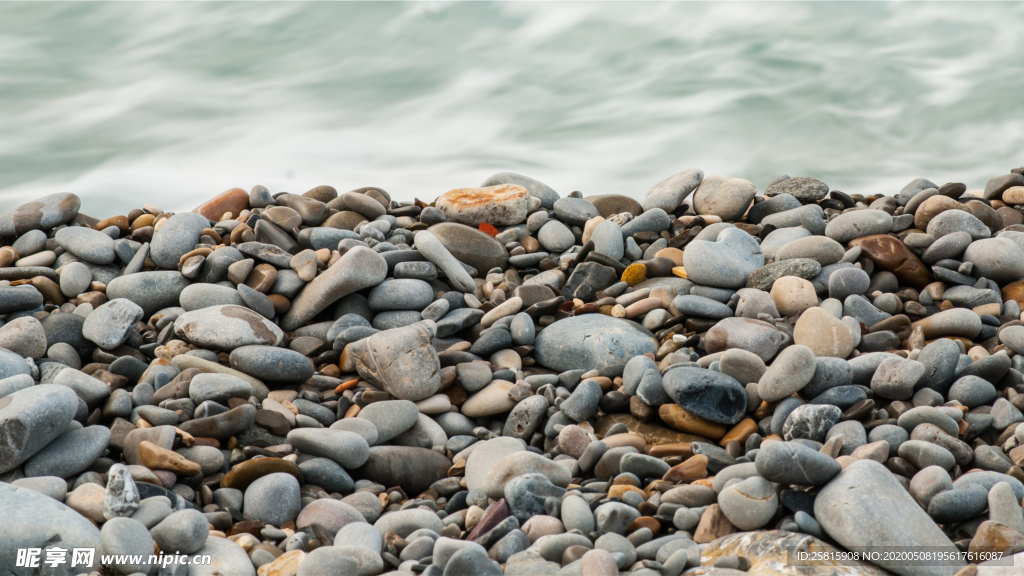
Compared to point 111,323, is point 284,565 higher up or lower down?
lower down

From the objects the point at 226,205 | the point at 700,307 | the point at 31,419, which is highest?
the point at 226,205

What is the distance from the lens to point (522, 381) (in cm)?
532

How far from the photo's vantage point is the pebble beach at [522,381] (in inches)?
135

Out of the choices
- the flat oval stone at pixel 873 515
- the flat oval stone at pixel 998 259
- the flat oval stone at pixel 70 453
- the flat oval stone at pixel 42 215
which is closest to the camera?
the flat oval stone at pixel 873 515

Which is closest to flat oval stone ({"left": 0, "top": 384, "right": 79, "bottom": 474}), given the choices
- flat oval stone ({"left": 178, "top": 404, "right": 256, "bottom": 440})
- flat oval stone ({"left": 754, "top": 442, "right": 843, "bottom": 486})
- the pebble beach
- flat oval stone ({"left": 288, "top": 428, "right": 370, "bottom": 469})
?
the pebble beach

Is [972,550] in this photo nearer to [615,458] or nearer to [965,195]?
[615,458]

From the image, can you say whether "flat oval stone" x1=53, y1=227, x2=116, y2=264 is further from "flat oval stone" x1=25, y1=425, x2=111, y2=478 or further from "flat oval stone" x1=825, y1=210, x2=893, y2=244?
"flat oval stone" x1=825, y1=210, x2=893, y2=244

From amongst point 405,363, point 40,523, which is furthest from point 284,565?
point 405,363

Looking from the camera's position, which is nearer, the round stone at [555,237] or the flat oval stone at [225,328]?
the flat oval stone at [225,328]

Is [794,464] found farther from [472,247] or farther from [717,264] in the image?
[472,247]

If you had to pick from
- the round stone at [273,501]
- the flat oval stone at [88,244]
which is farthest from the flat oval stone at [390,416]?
the flat oval stone at [88,244]

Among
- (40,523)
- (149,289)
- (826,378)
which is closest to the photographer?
(40,523)

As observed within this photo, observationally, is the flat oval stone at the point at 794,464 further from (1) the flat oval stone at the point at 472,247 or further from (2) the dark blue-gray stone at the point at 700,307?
(1) the flat oval stone at the point at 472,247

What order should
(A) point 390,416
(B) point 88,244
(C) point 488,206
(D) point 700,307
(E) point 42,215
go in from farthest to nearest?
(C) point 488,206
(E) point 42,215
(B) point 88,244
(D) point 700,307
(A) point 390,416
